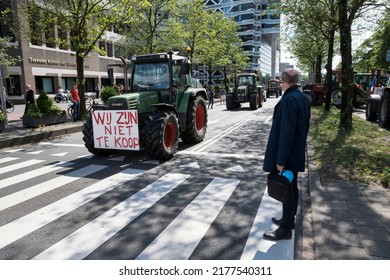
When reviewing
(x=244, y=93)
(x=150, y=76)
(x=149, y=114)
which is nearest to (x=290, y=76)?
(x=149, y=114)

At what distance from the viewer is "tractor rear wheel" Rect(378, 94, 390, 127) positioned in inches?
460

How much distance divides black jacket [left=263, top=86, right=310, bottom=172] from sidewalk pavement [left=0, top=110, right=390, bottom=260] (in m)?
0.85

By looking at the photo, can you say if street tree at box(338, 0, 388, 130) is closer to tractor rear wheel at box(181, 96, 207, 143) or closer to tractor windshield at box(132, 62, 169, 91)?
tractor rear wheel at box(181, 96, 207, 143)

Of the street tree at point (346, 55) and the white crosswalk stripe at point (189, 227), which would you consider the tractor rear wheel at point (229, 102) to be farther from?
the white crosswalk stripe at point (189, 227)

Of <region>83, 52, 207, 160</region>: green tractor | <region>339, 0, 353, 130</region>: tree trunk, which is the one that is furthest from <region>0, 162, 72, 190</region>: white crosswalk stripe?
<region>339, 0, 353, 130</region>: tree trunk

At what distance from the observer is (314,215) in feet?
13.1

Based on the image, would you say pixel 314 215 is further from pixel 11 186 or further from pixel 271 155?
pixel 11 186

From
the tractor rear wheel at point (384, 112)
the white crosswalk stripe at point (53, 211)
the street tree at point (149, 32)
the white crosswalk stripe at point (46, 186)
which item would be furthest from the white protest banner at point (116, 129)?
the street tree at point (149, 32)

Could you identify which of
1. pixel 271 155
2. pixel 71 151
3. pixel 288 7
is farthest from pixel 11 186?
pixel 288 7

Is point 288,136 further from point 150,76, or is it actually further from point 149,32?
point 149,32

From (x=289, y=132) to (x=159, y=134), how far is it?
3894 millimetres

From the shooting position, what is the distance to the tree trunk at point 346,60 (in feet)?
32.0

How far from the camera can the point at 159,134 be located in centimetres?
668

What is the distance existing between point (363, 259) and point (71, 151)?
7.52 m
